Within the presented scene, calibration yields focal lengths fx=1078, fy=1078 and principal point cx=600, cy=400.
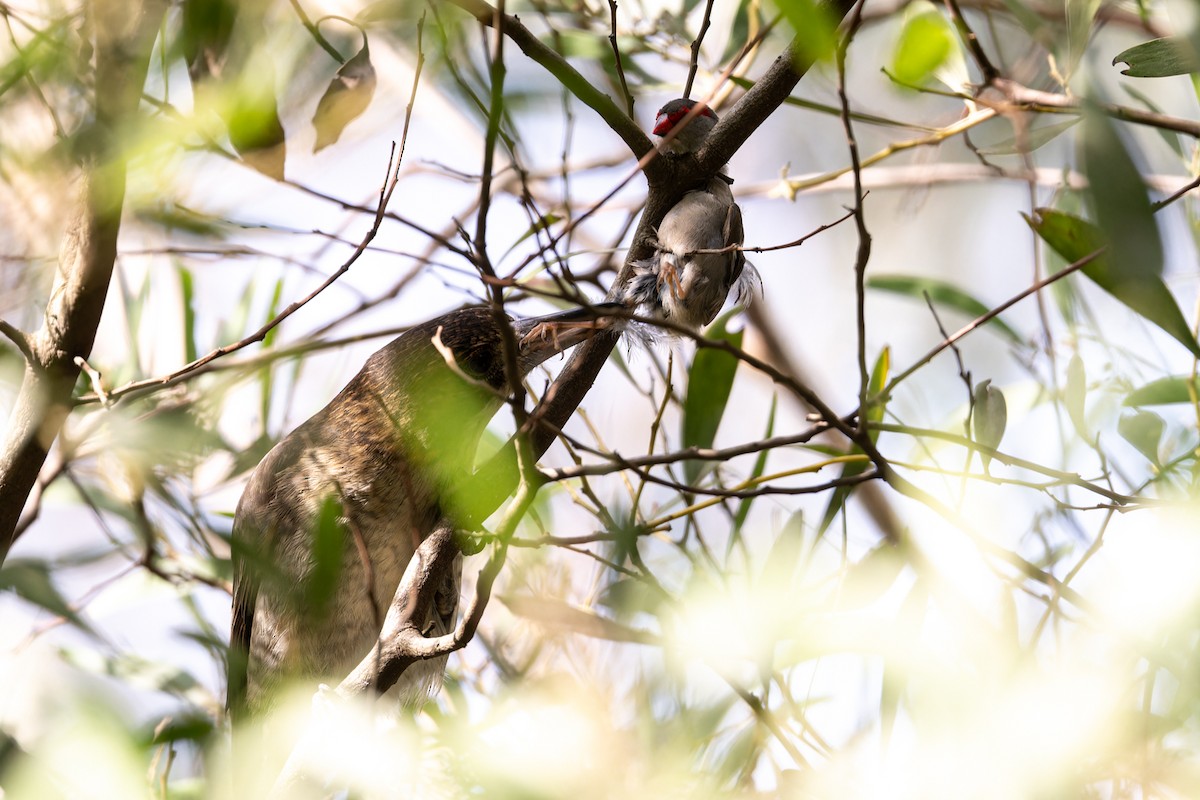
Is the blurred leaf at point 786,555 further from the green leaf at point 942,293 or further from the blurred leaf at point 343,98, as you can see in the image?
the blurred leaf at point 343,98

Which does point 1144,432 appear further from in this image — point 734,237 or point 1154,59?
point 734,237

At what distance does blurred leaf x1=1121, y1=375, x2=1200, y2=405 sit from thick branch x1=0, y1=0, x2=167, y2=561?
191 cm

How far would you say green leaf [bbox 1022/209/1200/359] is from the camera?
1404 millimetres

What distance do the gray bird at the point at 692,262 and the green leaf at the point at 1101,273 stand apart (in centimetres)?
47

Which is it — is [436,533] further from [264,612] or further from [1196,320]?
[1196,320]

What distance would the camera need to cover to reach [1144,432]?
198 centimetres

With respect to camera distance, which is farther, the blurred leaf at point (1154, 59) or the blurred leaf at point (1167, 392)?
the blurred leaf at point (1167, 392)

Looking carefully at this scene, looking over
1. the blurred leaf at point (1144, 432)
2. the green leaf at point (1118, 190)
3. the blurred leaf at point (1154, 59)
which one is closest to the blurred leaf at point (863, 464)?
the blurred leaf at point (1144, 432)

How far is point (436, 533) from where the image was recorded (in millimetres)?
1909

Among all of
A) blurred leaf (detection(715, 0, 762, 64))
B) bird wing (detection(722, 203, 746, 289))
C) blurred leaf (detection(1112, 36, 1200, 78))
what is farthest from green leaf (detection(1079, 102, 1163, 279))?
blurred leaf (detection(715, 0, 762, 64))

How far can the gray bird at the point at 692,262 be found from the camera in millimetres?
1742

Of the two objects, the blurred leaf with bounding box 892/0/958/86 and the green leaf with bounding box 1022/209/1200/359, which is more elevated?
the blurred leaf with bounding box 892/0/958/86

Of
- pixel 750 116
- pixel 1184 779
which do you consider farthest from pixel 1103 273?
pixel 1184 779

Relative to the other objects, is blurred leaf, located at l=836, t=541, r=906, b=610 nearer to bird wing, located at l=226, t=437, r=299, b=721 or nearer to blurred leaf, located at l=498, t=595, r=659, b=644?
blurred leaf, located at l=498, t=595, r=659, b=644
